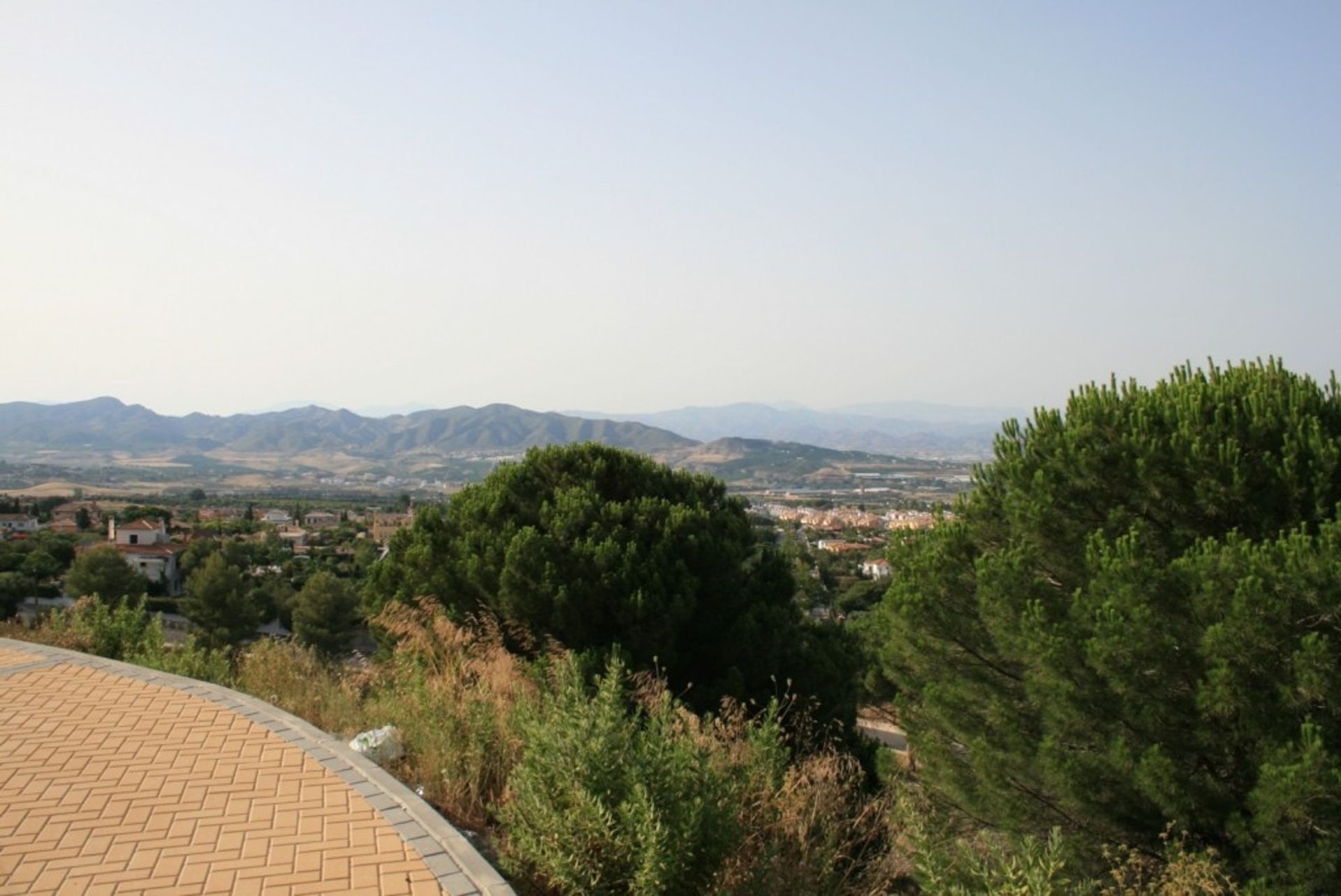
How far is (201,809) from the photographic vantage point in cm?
455

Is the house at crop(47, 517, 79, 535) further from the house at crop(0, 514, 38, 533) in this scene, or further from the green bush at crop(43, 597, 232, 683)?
the green bush at crop(43, 597, 232, 683)

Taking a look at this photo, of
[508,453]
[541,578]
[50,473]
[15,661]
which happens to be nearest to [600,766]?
[541,578]

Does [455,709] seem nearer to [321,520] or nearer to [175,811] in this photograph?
[175,811]

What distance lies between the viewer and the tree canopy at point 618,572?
7809mm

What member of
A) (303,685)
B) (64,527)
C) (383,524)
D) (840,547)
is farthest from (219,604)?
(383,524)

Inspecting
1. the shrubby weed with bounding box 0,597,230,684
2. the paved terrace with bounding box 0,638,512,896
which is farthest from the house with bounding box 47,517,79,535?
the paved terrace with bounding box 0,638,512,896

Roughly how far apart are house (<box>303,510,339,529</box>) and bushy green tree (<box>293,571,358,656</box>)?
1453 inches

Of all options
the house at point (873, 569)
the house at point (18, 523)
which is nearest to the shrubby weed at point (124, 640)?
the house at point (873, 569)

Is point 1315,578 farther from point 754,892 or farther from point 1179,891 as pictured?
point 754,892

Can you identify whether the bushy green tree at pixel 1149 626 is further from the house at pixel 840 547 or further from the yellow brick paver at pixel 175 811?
the house at pixel 840 547

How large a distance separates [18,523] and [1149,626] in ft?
180

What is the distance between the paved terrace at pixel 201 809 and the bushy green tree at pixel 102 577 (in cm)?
1538

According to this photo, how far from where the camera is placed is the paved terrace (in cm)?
381

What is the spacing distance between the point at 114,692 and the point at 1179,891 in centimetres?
699
